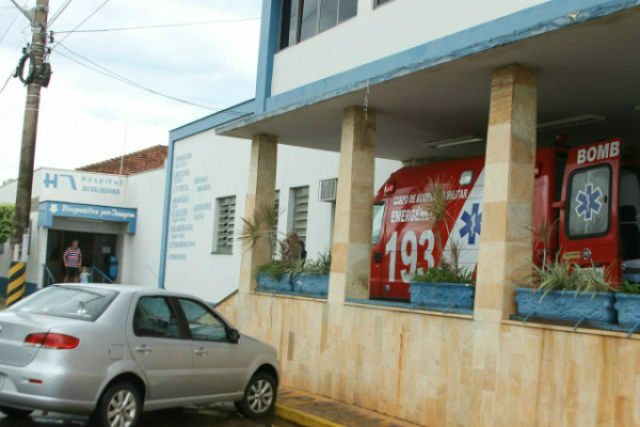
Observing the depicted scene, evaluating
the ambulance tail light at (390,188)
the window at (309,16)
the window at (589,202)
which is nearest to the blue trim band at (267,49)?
the window at (309,16)

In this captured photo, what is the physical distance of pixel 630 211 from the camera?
349 inches

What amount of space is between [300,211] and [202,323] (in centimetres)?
845

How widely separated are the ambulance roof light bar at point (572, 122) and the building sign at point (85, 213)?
62.3ft

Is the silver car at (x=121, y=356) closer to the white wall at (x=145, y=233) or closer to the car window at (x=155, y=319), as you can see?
the car window at (x=155, y=319)

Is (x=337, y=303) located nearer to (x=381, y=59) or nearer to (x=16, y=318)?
(x=381, y=59)

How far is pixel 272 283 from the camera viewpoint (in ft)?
40.7

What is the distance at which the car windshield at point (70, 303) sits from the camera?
7.54 m

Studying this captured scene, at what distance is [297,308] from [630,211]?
16.3ft

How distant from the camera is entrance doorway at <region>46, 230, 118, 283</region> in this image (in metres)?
29.8

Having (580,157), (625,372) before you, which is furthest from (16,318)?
(580,157)

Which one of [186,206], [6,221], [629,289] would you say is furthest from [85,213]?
[629,289]

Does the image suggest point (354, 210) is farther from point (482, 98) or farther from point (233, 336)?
point (233, 336)

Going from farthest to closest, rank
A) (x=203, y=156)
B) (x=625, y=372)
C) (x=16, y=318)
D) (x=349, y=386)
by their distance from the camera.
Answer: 1. (x=203, y=156)
2. (x=349, y=386)
3. (x=16, y=318)
4. (x=625, y=372)

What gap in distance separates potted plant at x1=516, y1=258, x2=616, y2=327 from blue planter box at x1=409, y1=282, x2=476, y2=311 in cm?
80
